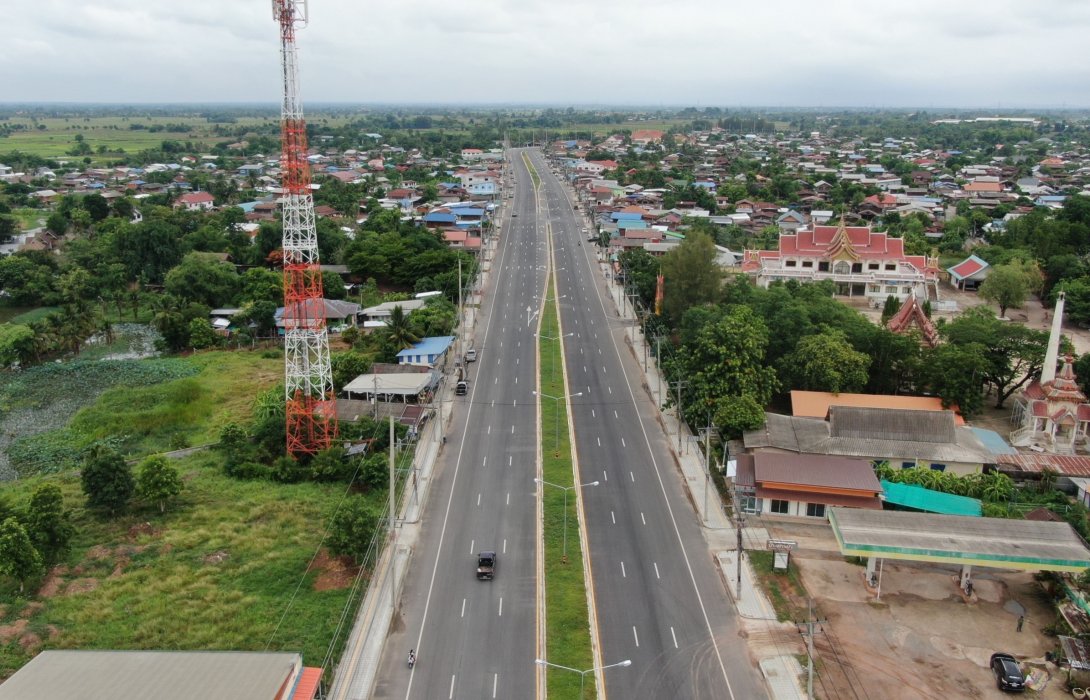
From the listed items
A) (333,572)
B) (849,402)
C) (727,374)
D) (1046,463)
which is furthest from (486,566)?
(1046,463)

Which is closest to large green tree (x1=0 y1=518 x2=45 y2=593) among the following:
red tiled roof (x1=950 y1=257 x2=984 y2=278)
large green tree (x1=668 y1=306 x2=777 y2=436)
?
large green tree (x1=668 y1=306 x2=777 y2=436)

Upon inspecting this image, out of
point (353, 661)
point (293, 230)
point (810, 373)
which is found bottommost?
point (353, 661)

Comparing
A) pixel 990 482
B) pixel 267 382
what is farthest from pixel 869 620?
pixel 267 382

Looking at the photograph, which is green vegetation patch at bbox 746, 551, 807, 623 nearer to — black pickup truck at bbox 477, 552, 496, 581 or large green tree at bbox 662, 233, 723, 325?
black pickup truck at bbox 477, 552, 496, 581

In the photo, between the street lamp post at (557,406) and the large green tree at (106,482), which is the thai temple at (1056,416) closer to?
the street lamp post at (557,406)

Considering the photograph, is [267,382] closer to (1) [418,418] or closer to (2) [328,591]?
(1) [418,418]
